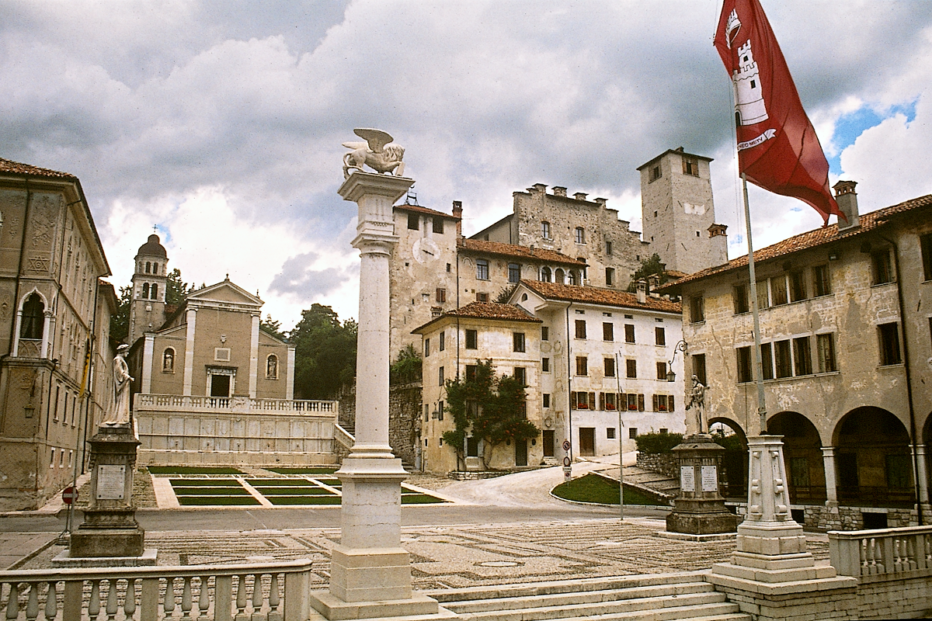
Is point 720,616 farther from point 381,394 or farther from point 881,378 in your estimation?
point 881,378

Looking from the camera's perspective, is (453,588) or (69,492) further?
(69,492)

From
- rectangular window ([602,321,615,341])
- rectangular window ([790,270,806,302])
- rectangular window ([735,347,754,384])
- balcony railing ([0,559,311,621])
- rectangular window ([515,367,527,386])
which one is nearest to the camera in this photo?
balcony railing ([0,559,311,621])

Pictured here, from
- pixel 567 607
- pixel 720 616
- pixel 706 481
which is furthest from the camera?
pixel 706 481

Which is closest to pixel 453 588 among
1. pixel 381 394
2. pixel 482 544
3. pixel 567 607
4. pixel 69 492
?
pixel 567 607

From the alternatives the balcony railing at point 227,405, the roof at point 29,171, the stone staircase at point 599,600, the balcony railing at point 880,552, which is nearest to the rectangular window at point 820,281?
the balcony railing at point 880,552

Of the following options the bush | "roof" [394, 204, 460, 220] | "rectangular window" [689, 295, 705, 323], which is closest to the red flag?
"rectangular window" [689, 295, 705, 323]

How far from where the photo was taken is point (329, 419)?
162ft

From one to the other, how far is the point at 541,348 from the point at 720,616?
1515 inches

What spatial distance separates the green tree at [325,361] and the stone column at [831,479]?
42.0 meters

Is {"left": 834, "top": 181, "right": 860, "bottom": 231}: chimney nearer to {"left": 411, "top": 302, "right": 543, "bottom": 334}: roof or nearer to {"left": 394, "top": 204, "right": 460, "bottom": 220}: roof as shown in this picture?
{"left": 411, "top": 302, "right": 543, "bottom": 334}: roof

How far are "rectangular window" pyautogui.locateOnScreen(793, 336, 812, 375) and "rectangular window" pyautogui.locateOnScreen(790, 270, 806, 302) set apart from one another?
1.67 m

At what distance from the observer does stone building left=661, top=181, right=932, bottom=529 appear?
81.0 feet

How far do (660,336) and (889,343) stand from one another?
89.5 feet

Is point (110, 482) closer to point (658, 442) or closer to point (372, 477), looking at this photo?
point (372, 477)
